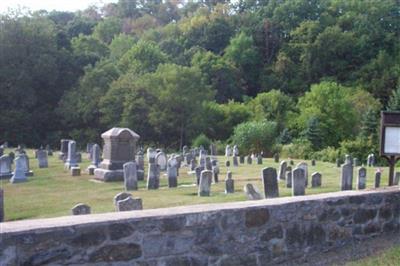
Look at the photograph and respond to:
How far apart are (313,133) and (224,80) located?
828 inches

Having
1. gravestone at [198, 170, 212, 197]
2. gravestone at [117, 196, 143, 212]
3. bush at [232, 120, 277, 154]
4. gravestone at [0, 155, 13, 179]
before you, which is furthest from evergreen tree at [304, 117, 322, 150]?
gravestone at [117, 196, 143, 212]

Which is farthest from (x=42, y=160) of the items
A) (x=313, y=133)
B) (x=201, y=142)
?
(x=313, y=133)

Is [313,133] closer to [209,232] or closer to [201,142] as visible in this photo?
[201,142]

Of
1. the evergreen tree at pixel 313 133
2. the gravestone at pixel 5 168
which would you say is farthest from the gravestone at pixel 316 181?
the evergreen tree at pixel 313 133

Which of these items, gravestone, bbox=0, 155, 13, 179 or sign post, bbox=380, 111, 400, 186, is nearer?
sign post, bbox=380, 111, 400, 186

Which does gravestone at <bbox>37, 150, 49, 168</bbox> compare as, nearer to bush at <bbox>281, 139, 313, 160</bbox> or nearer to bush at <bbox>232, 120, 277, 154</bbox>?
bush at <bbox>232, 120, 277, 154</bbox>

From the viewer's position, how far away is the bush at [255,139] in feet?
140

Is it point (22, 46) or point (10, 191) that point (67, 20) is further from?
point (10, 191)

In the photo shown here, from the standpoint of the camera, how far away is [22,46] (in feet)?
162

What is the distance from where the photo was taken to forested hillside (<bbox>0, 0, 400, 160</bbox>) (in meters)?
45.9

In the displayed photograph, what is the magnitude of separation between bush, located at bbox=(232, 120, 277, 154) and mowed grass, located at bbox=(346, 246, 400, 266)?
35295 millimetres

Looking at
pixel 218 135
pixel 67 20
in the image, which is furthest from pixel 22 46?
pixel 67 20

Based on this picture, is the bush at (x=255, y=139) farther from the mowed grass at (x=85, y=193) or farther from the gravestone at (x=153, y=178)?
the gravestone at (x=153, y=178)

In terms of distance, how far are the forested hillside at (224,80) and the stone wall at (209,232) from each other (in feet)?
111
